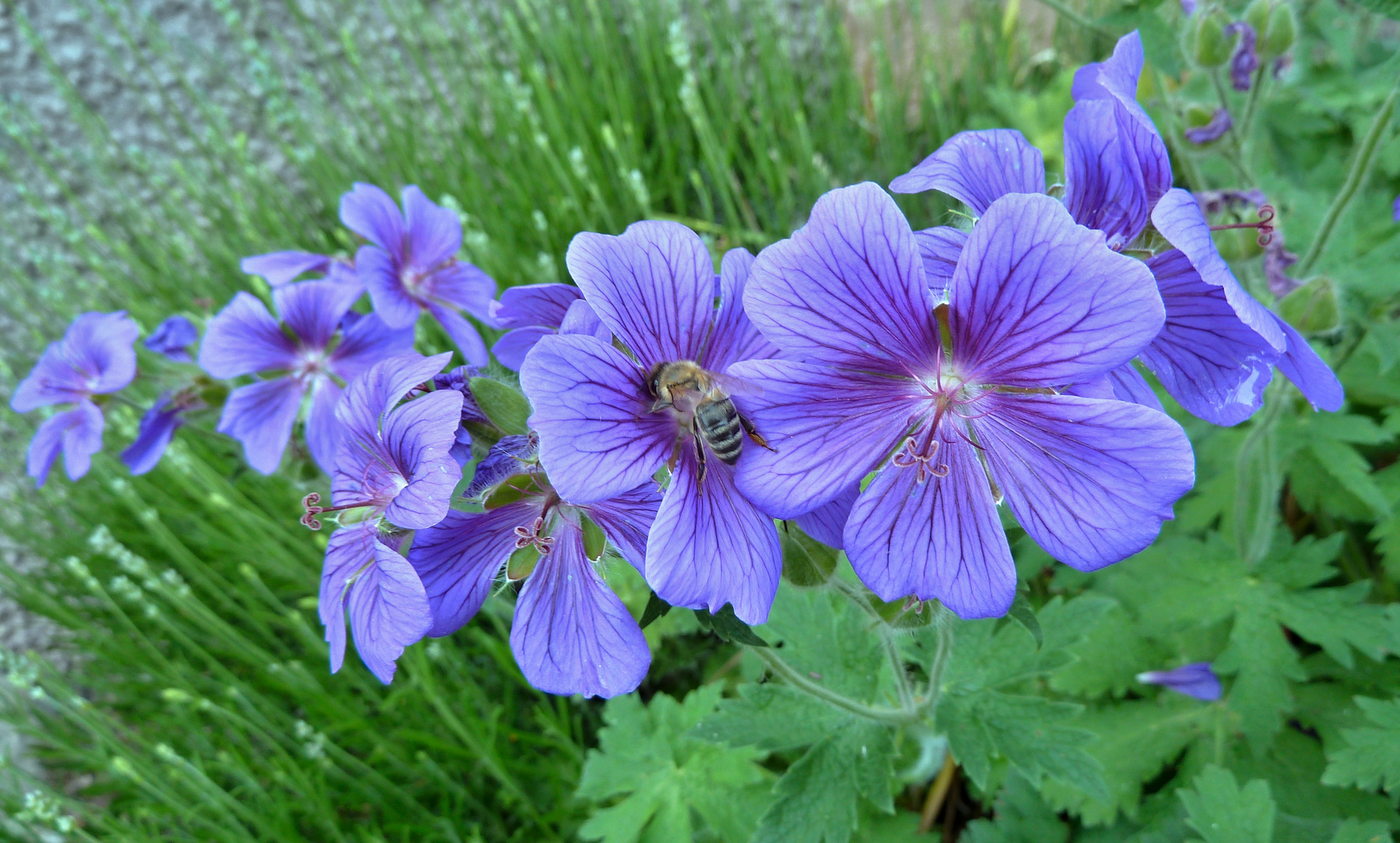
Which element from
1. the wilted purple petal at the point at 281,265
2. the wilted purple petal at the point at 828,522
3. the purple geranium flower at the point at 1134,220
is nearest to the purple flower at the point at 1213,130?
the purple geranium flower at the point at 1134,220

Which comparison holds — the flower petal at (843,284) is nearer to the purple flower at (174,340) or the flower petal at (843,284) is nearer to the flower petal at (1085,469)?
the flower petal at (1085,469)

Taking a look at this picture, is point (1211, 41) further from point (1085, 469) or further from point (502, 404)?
point (502, 404)

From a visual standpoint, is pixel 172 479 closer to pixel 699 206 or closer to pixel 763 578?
pixel 699 206

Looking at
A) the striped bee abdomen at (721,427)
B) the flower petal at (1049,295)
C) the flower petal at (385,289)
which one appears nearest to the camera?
the flower petal at (1049,295)

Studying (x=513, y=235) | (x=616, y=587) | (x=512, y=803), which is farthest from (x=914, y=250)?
(x=513, y=235)

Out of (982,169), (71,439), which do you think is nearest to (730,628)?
(982,169)
